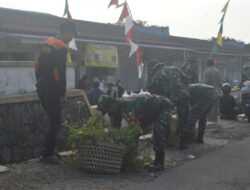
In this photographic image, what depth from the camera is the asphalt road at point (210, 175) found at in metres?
4.57

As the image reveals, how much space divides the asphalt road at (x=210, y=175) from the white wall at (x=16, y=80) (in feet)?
9.85

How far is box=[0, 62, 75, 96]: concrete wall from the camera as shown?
629 centimetres

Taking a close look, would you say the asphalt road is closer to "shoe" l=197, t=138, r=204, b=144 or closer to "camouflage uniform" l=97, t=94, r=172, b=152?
"camouflage uniform" l=97, t=94, r=172, b=152

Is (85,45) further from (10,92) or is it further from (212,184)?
(212,184)

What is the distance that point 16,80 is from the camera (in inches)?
257

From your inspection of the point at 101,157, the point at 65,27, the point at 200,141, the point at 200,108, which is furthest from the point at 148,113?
the point at 200,141

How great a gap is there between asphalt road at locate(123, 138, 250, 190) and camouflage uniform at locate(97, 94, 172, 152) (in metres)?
0.52

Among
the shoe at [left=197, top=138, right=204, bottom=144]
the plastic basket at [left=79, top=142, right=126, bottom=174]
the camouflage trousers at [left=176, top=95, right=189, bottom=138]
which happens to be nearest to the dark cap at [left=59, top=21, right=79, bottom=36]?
the plastic basket at [left=79, top=142, right=126, bottom=174]

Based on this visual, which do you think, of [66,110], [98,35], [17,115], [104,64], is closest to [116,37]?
[98,35]

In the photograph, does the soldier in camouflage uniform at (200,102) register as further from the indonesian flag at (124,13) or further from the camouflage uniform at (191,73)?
the indonesian flag at (124,13)

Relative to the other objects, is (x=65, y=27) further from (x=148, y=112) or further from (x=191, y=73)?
(x=191, y=73)

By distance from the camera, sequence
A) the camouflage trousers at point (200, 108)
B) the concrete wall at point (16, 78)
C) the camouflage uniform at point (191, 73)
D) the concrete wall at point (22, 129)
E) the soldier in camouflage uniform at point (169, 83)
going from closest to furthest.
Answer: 1. the concrete wall at point (22, 129)
2. the concrete wall at point (16, 78)
3. the soldier in camouflage uniform at point (169, 83)
4. the camouflage trousers at point (200, 108)
5. the camouflage uniform at point (191, 73)

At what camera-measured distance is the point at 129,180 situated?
473cm

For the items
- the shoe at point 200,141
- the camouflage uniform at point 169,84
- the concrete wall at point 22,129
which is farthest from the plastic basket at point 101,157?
the shoe at point 200,141
